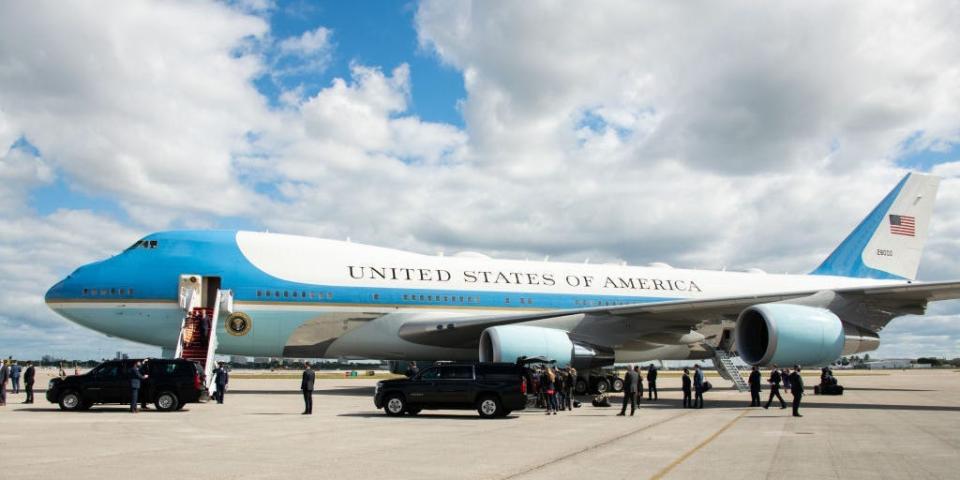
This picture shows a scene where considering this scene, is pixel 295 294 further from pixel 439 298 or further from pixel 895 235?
pixel 895 235

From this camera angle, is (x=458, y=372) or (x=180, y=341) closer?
(x=458, y=372)

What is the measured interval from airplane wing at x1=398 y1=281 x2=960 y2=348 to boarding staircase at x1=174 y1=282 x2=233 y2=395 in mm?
5887

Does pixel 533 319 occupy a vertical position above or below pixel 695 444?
above

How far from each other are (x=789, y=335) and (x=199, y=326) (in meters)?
17.6

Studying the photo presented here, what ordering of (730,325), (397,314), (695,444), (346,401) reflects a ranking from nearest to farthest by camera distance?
(695,444)
(346,401)
(397,314)
(730,325)

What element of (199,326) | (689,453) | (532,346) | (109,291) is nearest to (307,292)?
(199,326)

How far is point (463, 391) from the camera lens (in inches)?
720

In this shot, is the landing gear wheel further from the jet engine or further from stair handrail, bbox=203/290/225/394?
stair handrail, bbox=203/290/225/394

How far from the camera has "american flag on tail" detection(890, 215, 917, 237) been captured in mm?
34562

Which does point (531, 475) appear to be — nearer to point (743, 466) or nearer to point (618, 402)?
point (743, 466)

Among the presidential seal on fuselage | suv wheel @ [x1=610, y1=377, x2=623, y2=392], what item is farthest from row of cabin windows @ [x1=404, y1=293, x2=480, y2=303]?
suv wheel @ [x1=610, y1=377, x2=623, y2=392]

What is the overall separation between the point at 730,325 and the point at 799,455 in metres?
19.8

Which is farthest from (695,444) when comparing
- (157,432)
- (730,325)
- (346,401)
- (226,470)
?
(730,325)

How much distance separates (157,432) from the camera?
13938 millimetres
